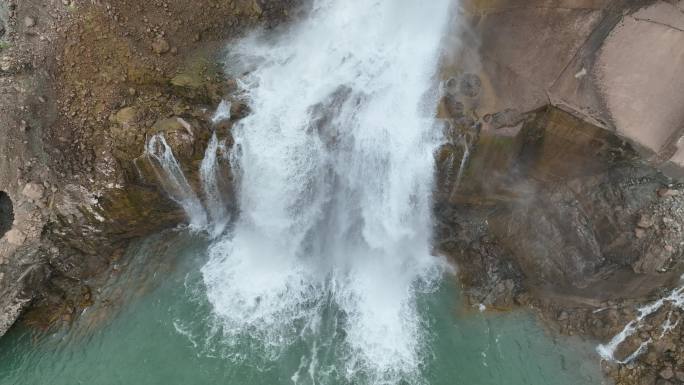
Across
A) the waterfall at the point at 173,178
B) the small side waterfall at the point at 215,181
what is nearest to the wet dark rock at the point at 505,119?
the small side waterfall at the point at 215,181

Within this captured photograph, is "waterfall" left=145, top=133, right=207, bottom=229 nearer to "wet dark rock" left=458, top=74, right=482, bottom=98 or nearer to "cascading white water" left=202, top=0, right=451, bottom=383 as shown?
"cascading white water" left=202, top=0, right=451, bottom=383

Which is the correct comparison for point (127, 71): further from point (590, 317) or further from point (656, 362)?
point (656, 362)

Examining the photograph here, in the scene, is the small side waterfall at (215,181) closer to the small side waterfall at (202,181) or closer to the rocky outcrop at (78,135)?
the small side waterfall at (202,181)

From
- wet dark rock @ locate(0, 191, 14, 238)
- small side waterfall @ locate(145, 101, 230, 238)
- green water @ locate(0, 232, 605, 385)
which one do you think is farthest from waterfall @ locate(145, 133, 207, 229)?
wet dark rock @ locate(0, 191, 14, 238)

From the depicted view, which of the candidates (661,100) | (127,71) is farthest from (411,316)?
(127,71)

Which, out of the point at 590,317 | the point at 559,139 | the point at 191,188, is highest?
the point at 191,188

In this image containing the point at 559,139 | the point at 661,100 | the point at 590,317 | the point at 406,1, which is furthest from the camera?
the point at 406,1
